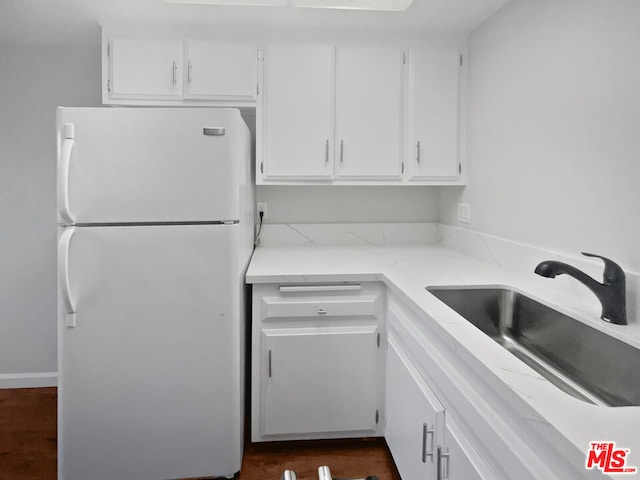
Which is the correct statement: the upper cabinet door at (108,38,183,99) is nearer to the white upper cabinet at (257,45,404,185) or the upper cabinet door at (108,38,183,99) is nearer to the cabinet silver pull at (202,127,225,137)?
the white upper cabinet at (257,45,404,185)

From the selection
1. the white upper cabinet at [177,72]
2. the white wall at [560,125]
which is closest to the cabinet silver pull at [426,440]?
the white wall at [560,125]

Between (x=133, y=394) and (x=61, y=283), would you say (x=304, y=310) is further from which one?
(x=61, y=283)

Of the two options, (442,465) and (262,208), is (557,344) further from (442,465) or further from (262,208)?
(262,208)

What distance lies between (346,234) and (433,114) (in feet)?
2.92

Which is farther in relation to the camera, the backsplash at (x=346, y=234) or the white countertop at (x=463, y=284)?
the backsplash at (x=346, y=234)

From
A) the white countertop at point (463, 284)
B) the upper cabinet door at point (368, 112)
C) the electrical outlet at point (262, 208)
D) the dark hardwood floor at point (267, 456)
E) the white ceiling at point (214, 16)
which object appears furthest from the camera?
the electrical outlet at point (262, 208)

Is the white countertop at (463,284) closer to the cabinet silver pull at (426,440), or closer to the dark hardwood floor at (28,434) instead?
the cabinet silver pull at (426,440)

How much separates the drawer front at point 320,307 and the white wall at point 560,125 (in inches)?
29.3

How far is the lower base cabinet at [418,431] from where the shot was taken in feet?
3.44

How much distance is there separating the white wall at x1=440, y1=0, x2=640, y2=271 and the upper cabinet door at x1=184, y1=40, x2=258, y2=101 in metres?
1.24

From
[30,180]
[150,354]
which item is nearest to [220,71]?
[30,180]

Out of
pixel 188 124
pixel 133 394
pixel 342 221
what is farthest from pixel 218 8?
pixel 133 394

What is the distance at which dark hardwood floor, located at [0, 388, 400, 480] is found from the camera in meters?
1.77
